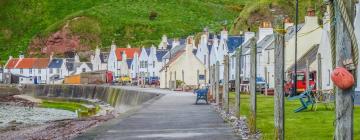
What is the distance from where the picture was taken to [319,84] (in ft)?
128

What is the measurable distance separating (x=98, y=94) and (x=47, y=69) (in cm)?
8431

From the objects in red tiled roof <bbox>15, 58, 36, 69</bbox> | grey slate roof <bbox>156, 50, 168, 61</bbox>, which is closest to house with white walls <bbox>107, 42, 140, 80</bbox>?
grey slate roof <bbox>156, 50, 168, 61</bbox>

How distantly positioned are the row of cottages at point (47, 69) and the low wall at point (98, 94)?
2230 cm

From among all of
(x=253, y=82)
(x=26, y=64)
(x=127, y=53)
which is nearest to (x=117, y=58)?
(x=127, y=53)

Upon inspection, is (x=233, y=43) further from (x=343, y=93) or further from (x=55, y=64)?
(x=55, y=64)

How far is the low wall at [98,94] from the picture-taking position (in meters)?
74.0

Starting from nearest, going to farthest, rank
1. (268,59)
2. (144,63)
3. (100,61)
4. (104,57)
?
(268,59), (144,63), (100,61), (104,57)

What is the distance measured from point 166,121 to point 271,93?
31549mm

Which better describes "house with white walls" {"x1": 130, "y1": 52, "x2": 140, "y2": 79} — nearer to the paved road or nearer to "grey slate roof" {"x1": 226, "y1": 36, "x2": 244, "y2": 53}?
"grey slate roof" {"x1": 226, "y1": 36, "x2": 244, "y2": 53}

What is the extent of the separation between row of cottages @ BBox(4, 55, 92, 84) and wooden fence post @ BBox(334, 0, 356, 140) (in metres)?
173

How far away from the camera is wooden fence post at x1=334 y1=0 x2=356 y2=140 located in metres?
9.91

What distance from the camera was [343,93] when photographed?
32.5 ft

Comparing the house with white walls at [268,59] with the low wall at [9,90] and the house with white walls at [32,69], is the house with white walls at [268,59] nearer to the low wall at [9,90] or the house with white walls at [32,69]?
the low wall at [9,90]

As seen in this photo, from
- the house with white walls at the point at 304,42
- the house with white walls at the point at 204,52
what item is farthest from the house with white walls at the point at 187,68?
the house with white walls at the point at 304,42
